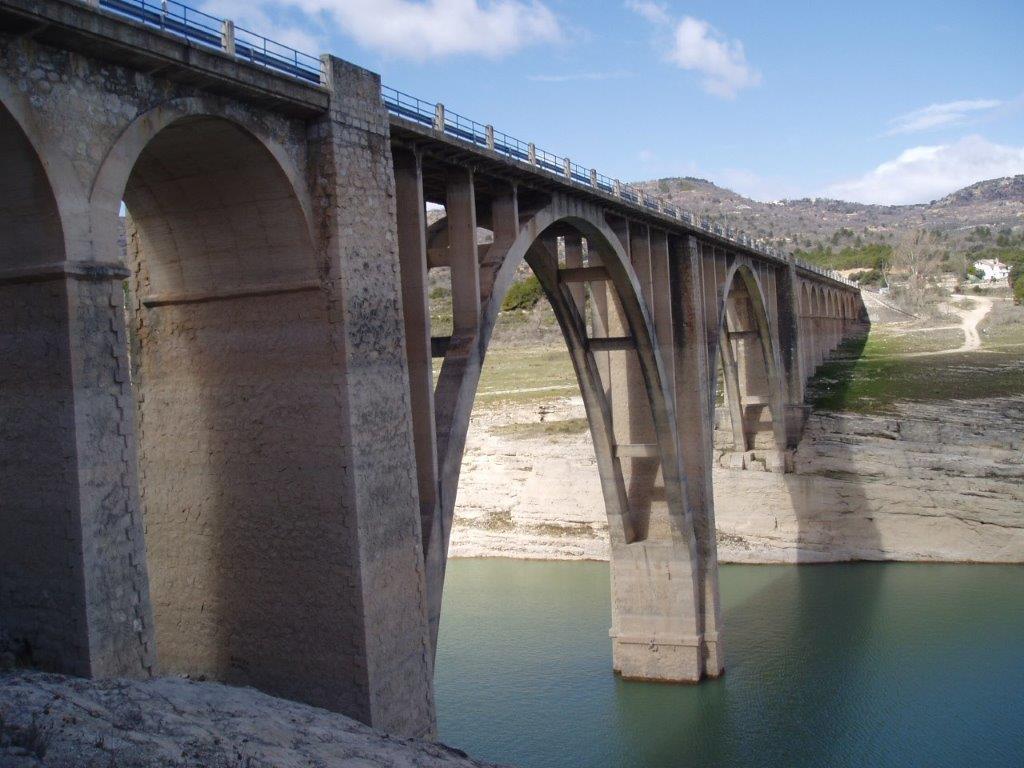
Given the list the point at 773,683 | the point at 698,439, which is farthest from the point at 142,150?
the point at 773,683

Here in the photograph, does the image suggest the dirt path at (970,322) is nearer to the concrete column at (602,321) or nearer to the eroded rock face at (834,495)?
the eroded rock face at (834,495)

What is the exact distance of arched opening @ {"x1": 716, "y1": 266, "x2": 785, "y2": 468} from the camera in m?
39.7

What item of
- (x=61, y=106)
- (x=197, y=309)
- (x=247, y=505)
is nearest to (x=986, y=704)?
(x=247, y=505)

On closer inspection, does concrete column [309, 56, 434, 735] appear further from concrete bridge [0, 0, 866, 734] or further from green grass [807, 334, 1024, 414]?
green grass [807, 334, 1024, 414]

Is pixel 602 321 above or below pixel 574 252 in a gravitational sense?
below

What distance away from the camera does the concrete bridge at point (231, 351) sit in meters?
9.07

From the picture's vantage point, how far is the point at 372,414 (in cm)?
1237

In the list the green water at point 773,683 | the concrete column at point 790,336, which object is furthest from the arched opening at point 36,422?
the concrete column at point 790,336

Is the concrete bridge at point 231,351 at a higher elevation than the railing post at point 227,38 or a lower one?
lower

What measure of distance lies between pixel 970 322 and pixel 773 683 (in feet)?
212

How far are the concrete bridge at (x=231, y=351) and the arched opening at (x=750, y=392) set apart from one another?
71.6ft

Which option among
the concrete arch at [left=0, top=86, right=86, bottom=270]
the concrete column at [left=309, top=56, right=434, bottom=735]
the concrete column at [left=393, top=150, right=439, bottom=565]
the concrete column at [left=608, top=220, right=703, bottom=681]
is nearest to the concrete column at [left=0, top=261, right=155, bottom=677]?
the concrete arch at [left=0, top=86, right=86, bottom=270]

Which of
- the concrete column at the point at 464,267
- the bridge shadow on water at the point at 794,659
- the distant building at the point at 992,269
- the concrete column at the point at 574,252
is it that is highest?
the distant building at the point at 992,269

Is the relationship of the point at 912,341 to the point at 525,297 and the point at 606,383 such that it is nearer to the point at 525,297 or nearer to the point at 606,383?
the point at 525,297
